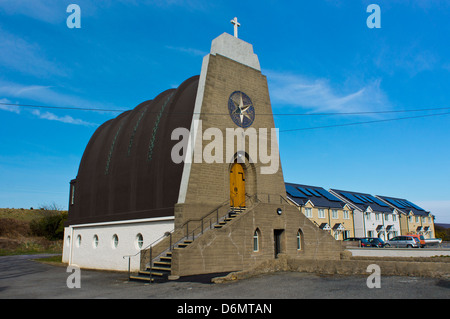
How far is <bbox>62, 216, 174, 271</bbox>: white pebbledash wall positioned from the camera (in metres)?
19.6

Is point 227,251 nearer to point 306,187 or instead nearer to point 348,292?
point 348,292

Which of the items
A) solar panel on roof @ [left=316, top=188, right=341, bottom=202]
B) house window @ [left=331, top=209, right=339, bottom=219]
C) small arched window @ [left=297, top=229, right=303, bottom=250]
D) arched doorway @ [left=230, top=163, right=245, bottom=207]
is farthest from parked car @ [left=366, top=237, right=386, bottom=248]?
arched doorway @ [left=230, top=163, right=245, bottom=207]

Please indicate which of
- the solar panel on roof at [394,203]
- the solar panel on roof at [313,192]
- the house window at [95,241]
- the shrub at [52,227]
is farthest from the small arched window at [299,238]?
the solar panel on roof at [394,203]

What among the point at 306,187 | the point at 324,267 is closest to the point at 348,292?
the point at 324,267

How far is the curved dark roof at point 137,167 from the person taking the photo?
66.6 ft

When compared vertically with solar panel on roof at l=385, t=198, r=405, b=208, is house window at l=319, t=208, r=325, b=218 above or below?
below

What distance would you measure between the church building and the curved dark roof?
3.0 inches

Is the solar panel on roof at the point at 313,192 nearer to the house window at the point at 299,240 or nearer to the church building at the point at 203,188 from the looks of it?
the church building at the point at 203,188

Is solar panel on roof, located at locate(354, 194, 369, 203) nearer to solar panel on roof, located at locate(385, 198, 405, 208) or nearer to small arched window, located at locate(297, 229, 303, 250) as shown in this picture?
solar panel on roof, located at locate(385, 198, 405, 208)

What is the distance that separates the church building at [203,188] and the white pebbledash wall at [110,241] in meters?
0.08

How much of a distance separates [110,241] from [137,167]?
526 centimetres

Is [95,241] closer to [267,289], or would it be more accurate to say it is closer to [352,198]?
[267,289]

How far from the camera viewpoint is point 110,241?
23125 mm
